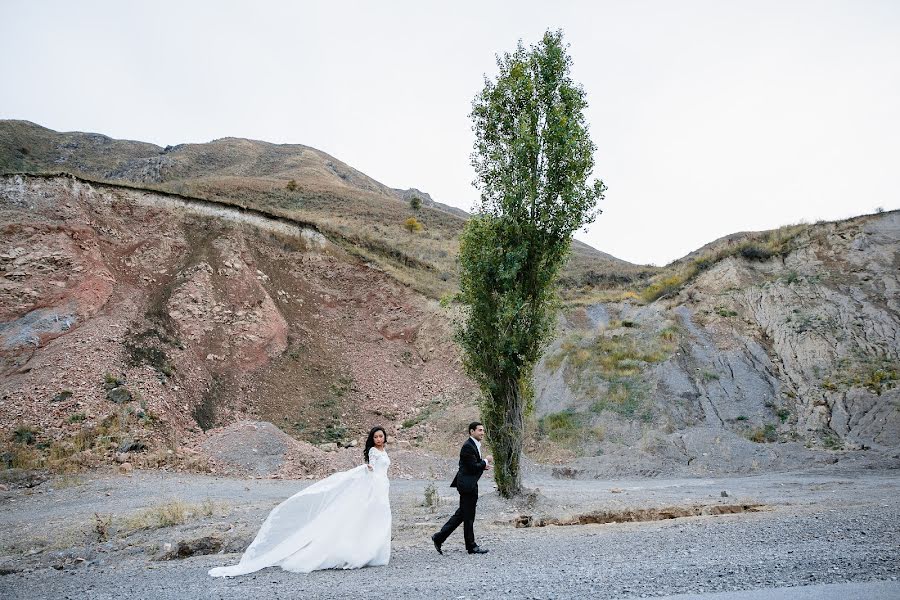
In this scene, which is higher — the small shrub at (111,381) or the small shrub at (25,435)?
the small shrub at (111,381)

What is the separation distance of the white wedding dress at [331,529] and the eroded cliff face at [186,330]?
13515 mm

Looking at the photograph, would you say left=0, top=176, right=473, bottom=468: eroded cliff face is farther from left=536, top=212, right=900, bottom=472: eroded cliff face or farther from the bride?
the bride

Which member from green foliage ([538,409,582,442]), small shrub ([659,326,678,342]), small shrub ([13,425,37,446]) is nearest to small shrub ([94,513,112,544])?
small shrub ([13,425,37,446])

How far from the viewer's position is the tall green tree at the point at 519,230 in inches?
477

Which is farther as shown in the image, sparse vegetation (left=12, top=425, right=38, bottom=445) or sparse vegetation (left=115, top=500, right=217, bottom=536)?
sparse vegetation (left=12, top=425, right=38, bottom=445)

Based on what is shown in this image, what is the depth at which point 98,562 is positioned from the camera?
8.34 meters

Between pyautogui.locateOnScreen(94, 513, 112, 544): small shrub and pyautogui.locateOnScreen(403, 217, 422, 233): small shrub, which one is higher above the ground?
pyautogui.locateOnScreen(403, 217, 422, 233): small shrub

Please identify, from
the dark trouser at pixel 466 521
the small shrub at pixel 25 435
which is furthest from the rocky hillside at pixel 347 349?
the dark trouser at pixel 466 521

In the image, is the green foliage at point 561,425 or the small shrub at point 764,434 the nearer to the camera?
the small shrub at point 764,434

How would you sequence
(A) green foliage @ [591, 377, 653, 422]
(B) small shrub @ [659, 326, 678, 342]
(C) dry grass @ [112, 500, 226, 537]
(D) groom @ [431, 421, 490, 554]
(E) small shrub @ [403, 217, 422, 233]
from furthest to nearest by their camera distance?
1. (E) small shrub @ [403, 217, 422, 233]
2. (B) small shrub @ [659, 326, 678, 342]
3. (A) green foliage @ [591, 377, 653, 422]
4. (C) dry grass @ [112, 500, 226, 537]
5. (D) groom @ [431, 421, 490, 554]

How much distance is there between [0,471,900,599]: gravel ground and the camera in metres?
5.48

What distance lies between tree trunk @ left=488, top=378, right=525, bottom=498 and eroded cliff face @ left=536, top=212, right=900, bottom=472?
8432 millimetres

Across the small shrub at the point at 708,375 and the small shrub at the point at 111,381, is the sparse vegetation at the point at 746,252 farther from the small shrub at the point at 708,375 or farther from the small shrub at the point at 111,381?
the small shrub at the point at 111,381

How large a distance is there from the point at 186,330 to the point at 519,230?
17618 millimetres
